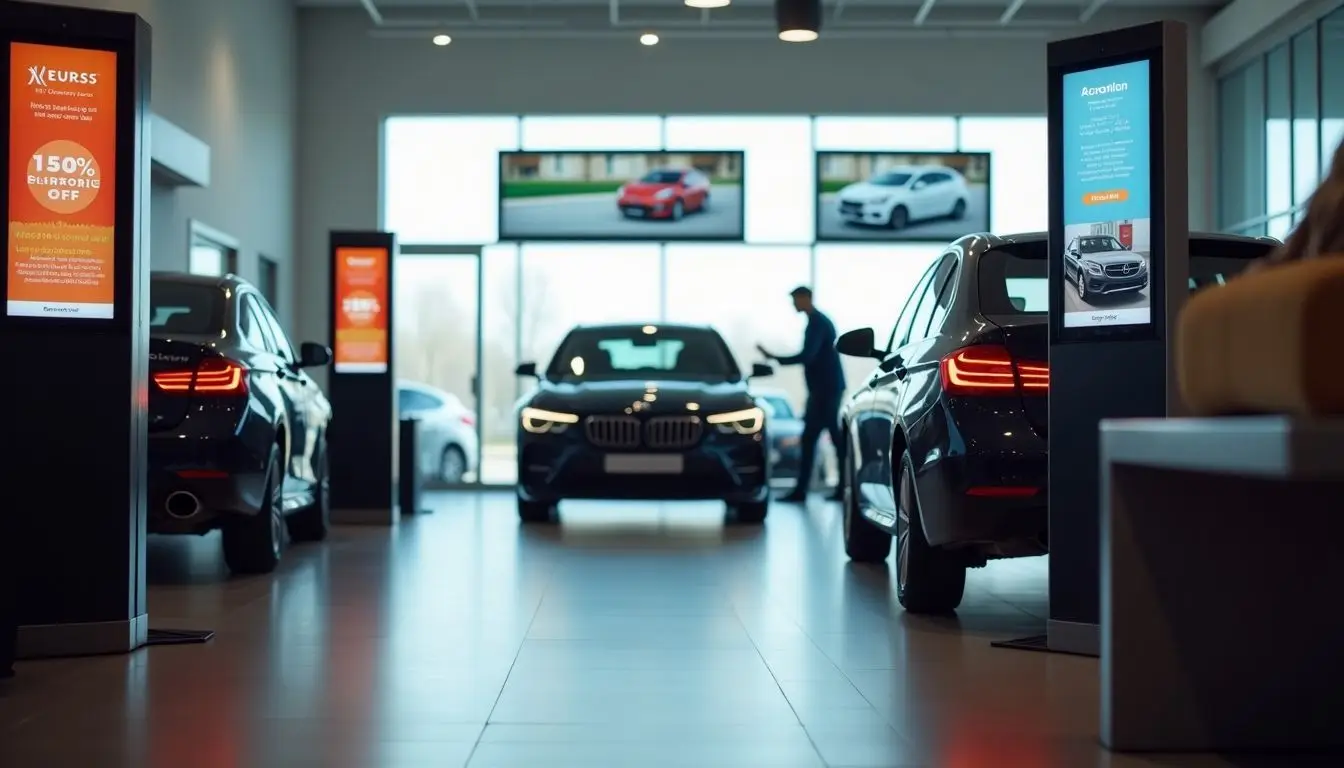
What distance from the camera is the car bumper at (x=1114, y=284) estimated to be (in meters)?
5.19

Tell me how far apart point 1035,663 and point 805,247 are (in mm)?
13473

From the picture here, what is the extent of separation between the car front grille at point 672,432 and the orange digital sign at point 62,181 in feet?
18.5

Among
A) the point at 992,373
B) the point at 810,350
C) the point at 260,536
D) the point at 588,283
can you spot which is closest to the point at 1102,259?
the point at 992,373

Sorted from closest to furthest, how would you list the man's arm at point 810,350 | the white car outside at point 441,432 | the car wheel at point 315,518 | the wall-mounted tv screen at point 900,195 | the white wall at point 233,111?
1. the car wheel at point 315,518
2. the white wall at point 233,111
3. the man's arm at point 810,350
4. the white car outside at point 441,432
5. the wall-mounted tv screen at point 900,195

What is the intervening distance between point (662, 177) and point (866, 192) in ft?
7.52

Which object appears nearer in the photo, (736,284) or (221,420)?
(221,420)

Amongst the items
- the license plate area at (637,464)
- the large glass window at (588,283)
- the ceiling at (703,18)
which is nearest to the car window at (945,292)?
the license plate area at (637,464)

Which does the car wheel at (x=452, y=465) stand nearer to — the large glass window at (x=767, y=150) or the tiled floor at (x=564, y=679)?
the large glass window at (x=767, y=150)

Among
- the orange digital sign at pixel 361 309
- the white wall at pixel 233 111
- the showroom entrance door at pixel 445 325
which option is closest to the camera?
the orange digital sign at pixel 361 309

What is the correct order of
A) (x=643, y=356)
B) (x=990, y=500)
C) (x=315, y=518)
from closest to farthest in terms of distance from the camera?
(x=990, y=500)
(x=315, y=518)
(x=643, y=356)

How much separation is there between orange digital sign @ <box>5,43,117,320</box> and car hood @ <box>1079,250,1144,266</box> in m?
3.21

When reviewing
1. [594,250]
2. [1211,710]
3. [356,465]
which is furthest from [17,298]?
[594,250]

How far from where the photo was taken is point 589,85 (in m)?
18.1

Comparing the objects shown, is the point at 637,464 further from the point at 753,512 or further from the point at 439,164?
the point at 439,164
